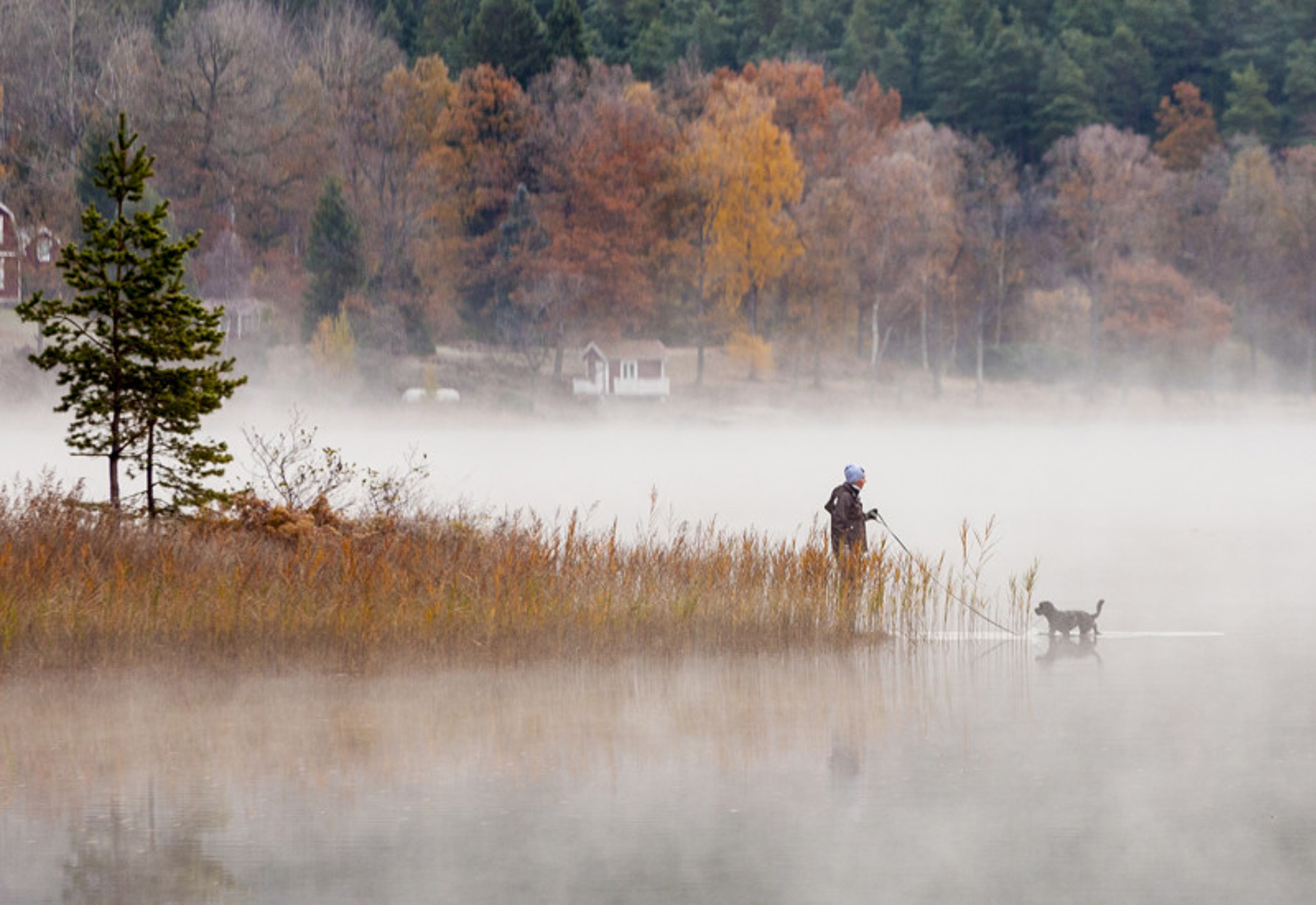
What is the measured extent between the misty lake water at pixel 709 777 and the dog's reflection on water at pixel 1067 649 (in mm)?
74

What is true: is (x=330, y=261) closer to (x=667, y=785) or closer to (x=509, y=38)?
(x=509, y=38)

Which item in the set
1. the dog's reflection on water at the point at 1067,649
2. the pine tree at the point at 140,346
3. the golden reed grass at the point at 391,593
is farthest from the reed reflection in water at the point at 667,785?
the pine tree at the point at 140,346

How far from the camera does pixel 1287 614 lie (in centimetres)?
2188

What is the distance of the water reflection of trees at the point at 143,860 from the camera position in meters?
9.57

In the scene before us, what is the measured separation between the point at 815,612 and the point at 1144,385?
3023 inches

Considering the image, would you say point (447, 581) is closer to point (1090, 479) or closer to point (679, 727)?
point (679, 727)

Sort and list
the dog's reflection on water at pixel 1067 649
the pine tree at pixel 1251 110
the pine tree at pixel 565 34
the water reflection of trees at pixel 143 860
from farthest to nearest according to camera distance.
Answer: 1. the pine tree at pixel 1251 110
2. the pine tree at pixel 565 34
3. the dog's reflection on water at pixel 1067 649
4. the water reflection of trees at pixel 143 860

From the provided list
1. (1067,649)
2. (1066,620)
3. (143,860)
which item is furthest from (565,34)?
(143,860)

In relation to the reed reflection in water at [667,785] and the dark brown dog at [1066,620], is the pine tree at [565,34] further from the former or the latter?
the reed reflection in water at [667,785]

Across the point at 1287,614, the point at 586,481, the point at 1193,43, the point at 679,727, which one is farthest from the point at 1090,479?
the point at 1193,43

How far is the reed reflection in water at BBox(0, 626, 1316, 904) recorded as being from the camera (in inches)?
393

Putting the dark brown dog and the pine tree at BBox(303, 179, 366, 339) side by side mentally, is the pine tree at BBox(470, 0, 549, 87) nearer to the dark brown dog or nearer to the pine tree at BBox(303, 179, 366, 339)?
the pine tree at BBox(303, 179, 366, 339)

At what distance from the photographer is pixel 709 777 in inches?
488

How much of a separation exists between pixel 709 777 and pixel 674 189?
70.1 metres
